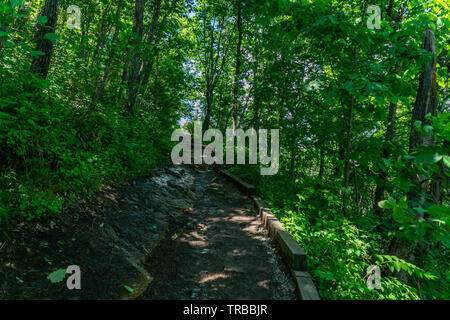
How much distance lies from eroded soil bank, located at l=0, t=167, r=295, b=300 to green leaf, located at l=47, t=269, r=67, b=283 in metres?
0.04

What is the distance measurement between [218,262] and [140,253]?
1.33 metres

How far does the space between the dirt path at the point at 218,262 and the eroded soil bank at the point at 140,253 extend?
0.01m

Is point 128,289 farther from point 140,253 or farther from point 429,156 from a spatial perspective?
point 429,156

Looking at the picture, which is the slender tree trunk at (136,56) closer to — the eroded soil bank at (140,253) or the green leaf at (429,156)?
the eroded soil bank at (140,253)

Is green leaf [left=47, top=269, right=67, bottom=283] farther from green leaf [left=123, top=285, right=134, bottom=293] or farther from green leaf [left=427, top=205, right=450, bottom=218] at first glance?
green leaf [left=427, top=205, right=450, bottom=218]

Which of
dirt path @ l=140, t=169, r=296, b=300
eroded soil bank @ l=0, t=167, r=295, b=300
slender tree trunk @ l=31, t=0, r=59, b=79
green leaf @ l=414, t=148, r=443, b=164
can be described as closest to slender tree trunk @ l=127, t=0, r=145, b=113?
slender tree trunk @ l=31, t=0, r=59, b=79

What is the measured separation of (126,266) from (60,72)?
15.9 ft

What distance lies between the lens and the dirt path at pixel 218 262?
315cm

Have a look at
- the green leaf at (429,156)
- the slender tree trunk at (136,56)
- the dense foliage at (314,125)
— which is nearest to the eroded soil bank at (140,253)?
the dense foliage at (314,125)

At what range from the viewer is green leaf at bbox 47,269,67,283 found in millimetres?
2393

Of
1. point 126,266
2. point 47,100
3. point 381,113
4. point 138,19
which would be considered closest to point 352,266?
point 381,113

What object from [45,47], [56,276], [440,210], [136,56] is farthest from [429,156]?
[136,56]

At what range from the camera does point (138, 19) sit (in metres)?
8.31
